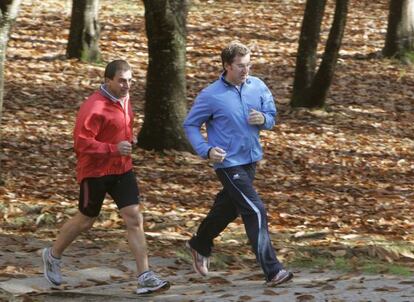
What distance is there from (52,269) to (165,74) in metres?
5.67

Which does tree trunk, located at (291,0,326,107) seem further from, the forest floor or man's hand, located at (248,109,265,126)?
man's hand, located at (248,109,265,126)

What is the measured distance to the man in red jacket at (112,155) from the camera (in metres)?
7.57

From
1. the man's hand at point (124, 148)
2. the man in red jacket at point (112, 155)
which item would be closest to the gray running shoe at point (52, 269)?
the man in red jacket at point (112, 155)

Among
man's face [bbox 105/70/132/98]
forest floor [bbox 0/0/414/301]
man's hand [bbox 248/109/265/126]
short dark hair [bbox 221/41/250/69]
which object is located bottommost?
forest floor [bbox 0/0/414/301]

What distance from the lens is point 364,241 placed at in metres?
9.67

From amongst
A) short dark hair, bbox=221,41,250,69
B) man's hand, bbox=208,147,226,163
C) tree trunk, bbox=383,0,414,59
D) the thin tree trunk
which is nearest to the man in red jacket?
man's hand, bbox=208,147,226,163

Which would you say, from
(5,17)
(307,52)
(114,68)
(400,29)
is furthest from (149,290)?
(400,29)

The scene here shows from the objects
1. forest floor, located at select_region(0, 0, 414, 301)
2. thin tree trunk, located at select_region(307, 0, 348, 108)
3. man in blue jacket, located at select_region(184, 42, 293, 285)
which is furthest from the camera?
thin tree trunk, located at select_region(307, 0, 348, 108)

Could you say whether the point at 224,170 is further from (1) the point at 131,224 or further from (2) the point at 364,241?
(2) the point at 364,241

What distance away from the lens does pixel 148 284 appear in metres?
7.74

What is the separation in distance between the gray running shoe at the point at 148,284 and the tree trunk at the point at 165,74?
5.93 metres

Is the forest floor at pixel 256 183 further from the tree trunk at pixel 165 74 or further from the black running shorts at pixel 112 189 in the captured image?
the black running shorts at pixel 112 189

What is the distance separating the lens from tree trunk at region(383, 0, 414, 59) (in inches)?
839

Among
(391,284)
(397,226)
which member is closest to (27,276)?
(391,284)
